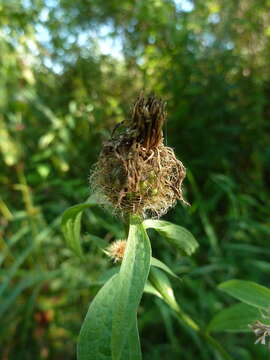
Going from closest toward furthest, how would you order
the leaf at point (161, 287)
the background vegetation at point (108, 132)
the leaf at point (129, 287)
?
the leaf at point (129, 287), the leaf at point (161, 287), the background vegetation at point (108, 132)

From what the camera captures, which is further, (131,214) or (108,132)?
(108,132)

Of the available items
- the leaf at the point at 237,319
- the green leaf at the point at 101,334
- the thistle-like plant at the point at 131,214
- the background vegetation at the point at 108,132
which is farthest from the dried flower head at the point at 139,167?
the background vegetation at the point at 108,132

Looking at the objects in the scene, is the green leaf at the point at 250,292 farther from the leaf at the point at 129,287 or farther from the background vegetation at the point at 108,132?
the background vegetation at the point at 108,132

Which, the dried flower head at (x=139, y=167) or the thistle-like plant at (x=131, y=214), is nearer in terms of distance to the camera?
the thistle-like plant at (x=131, y=214)

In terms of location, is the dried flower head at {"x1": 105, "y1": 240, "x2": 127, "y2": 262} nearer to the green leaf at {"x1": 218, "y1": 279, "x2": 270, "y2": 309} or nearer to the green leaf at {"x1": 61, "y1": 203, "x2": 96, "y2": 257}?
the green leaf at {"x1": 61, "y1": 203, "x2": 96, "y2": 257}

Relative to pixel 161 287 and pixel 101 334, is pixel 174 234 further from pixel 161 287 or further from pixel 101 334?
pixel 101 334

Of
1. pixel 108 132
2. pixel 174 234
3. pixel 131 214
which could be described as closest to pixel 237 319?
pixel 174 234
